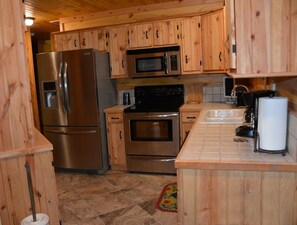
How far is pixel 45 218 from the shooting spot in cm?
185

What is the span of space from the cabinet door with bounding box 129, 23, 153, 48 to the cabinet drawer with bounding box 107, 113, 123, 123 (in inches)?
41.4

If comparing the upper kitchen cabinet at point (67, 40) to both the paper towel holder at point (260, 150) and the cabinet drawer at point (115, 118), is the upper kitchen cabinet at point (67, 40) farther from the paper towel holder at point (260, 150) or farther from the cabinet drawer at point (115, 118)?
the paper towel holder at point (260, 150)

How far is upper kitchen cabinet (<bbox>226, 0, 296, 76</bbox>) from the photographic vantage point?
4.63 ft

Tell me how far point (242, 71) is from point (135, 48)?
2674 millimetres

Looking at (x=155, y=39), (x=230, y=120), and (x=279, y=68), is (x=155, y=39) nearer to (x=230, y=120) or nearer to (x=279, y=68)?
(x=230, y=120)

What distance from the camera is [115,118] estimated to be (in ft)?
13.0

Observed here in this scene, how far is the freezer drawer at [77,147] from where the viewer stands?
392 cm

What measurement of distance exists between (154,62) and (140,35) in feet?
1.54

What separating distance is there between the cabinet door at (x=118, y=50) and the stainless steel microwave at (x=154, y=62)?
5.9 inches

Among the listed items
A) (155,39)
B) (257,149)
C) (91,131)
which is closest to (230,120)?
(257,149)

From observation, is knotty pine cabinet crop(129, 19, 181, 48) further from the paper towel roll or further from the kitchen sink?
the paper towel roll

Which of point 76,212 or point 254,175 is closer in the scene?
point 254,175

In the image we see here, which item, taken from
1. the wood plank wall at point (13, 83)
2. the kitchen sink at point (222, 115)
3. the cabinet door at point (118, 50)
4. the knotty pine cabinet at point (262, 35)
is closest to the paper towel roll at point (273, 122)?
the knotty pine cabinet at point (262, 35)

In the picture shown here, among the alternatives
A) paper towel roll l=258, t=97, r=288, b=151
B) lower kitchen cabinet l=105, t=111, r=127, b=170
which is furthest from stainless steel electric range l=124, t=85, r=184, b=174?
paper towel roll l=258, t=97, r=288, b=151
